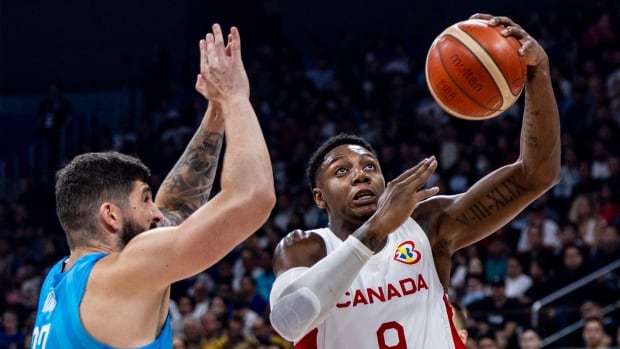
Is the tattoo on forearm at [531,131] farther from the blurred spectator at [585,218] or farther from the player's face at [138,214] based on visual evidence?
the blurred spectator at [585,218]

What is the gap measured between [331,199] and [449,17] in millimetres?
13706

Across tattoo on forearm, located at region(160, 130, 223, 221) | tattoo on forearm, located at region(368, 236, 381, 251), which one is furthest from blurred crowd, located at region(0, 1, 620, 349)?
tattoo on forearm, located at region(368, 236, 381, 251)

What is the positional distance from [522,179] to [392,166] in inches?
329

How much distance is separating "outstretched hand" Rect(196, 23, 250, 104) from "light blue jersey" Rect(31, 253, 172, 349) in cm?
64

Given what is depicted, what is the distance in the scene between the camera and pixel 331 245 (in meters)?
4.18

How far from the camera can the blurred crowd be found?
9.61m

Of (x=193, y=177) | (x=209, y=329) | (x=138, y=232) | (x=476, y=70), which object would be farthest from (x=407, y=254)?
(x=209, y=329)

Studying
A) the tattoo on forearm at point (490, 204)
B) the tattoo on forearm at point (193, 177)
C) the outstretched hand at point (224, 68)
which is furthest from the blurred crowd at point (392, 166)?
the outstretched hand at point (224, 68)

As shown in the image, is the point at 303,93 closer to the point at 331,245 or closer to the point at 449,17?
the point at 449,17

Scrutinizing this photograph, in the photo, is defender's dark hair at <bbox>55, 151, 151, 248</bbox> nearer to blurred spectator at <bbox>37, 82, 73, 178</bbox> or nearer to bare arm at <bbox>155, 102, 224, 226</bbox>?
bare arm at <bbox>155, 102, 224, 226</bbox>

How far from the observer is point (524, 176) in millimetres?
4168

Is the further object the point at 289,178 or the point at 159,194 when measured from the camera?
the point at 289,178

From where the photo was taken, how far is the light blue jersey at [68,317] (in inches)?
117

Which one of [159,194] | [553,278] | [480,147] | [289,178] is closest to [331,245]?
[159,194]
